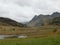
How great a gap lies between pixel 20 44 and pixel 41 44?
3.69m

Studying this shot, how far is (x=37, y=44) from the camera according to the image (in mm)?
33531

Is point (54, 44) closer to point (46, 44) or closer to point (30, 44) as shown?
point (46, 44)

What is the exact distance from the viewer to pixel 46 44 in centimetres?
3297

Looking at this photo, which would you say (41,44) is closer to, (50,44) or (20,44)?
(50,44)

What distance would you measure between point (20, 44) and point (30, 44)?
5.77 ft

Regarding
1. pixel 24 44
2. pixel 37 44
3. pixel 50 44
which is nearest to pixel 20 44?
pixel 24 44

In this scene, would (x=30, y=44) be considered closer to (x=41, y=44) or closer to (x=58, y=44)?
(x=41, y=44)

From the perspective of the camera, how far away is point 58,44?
32875 millimetres

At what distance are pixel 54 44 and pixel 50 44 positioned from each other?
71 centimetres

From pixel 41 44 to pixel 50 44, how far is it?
164 centimetres

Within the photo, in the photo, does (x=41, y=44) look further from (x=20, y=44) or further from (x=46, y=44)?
(x=20, y=44)

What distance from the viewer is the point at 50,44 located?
108 feet

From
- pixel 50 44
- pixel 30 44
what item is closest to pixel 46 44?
pixel 50 44

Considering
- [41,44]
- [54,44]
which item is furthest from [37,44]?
[54,44]
